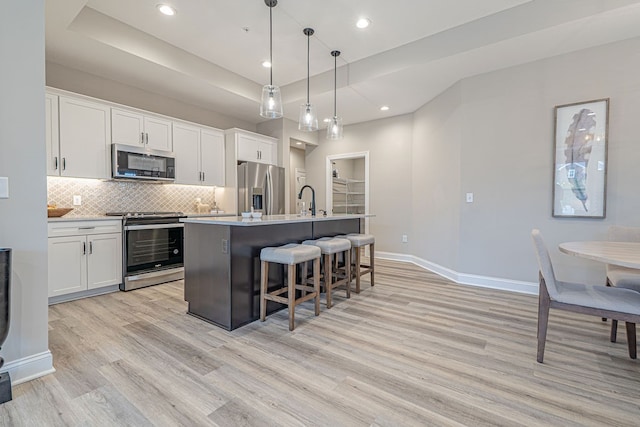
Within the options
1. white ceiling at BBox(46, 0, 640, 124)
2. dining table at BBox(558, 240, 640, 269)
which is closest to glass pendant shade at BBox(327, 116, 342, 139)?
white ceiling at BBox(46, 0, 640, 124)

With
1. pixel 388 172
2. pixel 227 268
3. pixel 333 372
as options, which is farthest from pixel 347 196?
pixel 333 372

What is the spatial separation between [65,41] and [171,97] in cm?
161

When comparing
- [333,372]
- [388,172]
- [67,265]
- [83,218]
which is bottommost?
[333,372]

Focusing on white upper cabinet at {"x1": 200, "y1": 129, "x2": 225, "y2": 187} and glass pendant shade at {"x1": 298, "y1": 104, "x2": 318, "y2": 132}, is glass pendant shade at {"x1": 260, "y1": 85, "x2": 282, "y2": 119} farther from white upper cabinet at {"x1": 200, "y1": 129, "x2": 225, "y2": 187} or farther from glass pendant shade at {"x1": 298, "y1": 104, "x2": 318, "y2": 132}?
white upper cabinet at {"x1": 200, "y1": 129, "x2": 225, "y2": 187}

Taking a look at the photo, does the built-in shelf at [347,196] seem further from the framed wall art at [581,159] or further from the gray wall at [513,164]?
the framed wall art at [581,159]

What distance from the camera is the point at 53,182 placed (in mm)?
3455

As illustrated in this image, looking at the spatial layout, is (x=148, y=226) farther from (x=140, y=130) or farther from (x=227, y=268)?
(x=227, y=268)

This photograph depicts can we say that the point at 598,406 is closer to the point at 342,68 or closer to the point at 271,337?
the point at 271,337

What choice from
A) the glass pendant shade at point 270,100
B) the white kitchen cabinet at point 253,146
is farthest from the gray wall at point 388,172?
the glass pendant shade at point 270,100

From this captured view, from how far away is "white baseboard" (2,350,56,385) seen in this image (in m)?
1.68

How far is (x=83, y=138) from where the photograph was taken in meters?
3.42

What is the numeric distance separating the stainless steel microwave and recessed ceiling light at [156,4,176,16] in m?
1.66

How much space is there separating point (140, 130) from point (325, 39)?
270 centimetres

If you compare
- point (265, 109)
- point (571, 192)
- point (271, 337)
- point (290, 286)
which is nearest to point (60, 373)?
point (271, 337)
